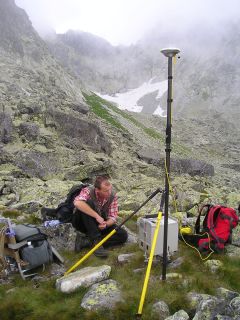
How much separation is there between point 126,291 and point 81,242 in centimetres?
244

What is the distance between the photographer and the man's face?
327 inches

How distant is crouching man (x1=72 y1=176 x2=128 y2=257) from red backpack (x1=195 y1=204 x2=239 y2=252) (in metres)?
2.20

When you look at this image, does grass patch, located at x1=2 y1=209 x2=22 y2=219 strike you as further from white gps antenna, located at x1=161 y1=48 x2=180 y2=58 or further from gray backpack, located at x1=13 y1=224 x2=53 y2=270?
white gps antenna, located at x1=161 y1=48 x2=180 y2=58

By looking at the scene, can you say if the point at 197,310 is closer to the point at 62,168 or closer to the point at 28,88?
the point at 62,168

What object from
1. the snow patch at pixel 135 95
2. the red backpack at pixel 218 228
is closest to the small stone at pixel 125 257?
the red backpack at pixel 218 228

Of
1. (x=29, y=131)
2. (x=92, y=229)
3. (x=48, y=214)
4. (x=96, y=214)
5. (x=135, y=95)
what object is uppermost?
(x=135, y=95)

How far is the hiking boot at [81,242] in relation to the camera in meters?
8.73

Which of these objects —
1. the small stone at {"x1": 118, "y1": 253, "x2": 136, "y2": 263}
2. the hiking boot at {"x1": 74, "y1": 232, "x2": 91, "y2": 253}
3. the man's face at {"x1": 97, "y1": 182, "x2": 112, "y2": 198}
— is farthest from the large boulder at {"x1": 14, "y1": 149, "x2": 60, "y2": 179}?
the small stone at {"x1": 118, "y1": 253, "x2": 136, "y2": 263}

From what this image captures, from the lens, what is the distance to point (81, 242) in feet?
28.8

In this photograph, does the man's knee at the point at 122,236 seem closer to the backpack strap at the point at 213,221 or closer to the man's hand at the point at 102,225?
the man's hand at the point at 102,225

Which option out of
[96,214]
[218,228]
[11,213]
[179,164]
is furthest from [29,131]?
[218,228]

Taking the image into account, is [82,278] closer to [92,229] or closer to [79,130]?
[92,229]

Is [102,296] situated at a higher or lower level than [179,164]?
higher

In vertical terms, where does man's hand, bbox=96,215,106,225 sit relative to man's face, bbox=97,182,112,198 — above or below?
below
